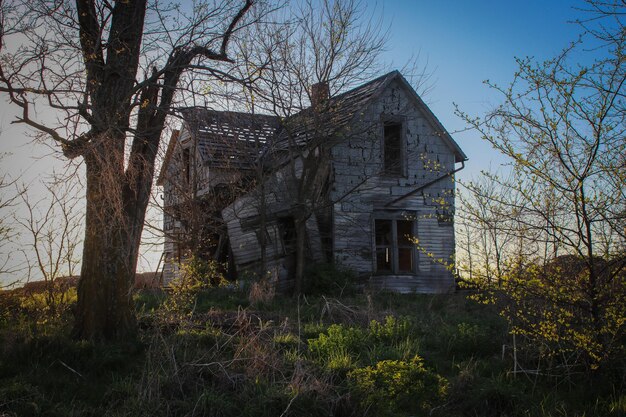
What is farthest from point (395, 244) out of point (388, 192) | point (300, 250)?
point (300, 250)

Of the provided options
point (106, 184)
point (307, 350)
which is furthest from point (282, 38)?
point (307, 350)

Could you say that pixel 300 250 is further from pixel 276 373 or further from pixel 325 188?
pixel 276 373

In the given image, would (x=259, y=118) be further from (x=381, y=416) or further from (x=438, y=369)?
(x=381, y=416)

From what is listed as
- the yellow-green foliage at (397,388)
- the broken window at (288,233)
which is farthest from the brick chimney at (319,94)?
the yellow-green foliage at (397,388)

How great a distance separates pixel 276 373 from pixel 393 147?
1318 centimetres

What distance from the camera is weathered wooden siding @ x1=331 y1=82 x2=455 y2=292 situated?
18156mm

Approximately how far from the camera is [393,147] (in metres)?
19.4

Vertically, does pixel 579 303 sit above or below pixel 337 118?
below

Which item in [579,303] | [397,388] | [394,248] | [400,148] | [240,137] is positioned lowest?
[397,388]

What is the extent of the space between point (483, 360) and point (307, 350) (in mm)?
2602

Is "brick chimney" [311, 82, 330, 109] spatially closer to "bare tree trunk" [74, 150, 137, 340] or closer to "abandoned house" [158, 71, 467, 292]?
"abandoned house" [158, 71, 467, 292]

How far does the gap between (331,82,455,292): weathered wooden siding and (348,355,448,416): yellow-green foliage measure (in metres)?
10.8

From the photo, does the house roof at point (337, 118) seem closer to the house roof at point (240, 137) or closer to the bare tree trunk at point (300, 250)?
the house roof at point (240, 137)

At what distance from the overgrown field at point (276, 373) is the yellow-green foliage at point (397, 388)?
0.5 inches
